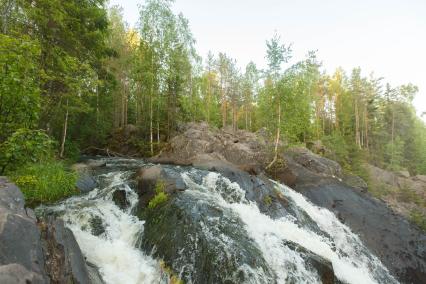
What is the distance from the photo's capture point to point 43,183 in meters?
9.22

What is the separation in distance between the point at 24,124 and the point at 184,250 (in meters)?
5.48

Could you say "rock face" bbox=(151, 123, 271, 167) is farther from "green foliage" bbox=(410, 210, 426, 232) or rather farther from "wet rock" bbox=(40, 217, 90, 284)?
"wet rock" bbox=(40, 217, 90, 284)

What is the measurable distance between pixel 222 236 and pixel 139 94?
26332 mm

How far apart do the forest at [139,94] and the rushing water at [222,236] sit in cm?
201

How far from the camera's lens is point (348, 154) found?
26906 millimetres

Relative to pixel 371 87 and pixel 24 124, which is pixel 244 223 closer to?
pixel 24 124

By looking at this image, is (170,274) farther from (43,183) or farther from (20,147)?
(43,183)

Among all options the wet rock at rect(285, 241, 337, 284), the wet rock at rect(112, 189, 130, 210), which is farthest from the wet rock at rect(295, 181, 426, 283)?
the wet rock at rect(112, 189, 130, 210)

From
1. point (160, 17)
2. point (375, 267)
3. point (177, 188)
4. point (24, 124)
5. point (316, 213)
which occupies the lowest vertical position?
point (375, 267)

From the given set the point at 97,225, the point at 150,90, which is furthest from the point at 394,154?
the point at 97,225

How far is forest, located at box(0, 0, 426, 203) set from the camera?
7691 millimetres

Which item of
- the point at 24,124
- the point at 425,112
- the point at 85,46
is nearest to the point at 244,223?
the point at 24,124

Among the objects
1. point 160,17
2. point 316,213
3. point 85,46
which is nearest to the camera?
point 316,213

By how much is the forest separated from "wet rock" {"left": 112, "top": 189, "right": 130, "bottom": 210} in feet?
5.53
